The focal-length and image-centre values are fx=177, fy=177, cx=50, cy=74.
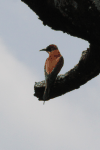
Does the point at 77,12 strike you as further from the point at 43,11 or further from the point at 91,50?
the point at 91,50

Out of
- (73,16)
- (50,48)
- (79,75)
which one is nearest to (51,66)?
(50,48)

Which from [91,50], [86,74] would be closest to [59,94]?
[86,74]

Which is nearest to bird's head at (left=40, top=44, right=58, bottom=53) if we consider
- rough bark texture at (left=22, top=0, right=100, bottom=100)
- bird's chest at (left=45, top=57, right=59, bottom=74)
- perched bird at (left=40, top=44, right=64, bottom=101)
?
perched bird at (left=40, top=44, right=64, bottom=101)

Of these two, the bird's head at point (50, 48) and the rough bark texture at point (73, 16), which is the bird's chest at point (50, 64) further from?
the rough bark texture at point (73, 16)

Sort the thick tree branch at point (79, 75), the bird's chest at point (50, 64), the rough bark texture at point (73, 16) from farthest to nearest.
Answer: the bird's chest at point (50, 64)
the thick tree branch at point (79, 75)
the rough bark texture at point (73, 16)

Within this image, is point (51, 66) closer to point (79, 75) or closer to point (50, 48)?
point (50, 48)

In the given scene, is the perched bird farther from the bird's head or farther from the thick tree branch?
the thick tree branch

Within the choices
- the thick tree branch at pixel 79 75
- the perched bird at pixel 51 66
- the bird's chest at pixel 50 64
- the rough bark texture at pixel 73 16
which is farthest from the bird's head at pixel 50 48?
the rough bark texture at pixel 73 16

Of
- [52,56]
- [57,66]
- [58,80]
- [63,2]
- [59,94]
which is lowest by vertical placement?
[59,94]
